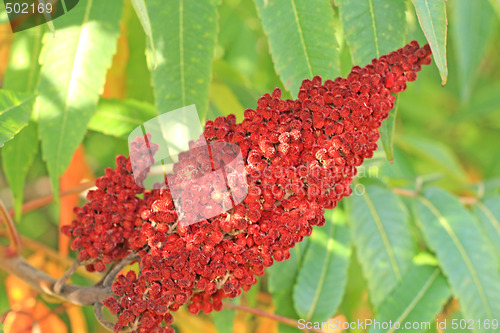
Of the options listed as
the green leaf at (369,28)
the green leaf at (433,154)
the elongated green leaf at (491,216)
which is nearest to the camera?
the green leaf at (369,28)

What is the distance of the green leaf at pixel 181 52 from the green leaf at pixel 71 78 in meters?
0.14

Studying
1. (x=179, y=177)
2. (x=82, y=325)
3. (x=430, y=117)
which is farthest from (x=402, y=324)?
(x=430, y=117)

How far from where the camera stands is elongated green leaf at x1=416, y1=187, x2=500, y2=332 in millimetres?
1457

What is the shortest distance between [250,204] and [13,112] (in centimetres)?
60

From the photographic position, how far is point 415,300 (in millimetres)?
1478

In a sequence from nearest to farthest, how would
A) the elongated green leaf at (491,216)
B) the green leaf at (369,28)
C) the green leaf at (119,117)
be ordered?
the green leaf at (369,28) → the green leaf at (119,117) → the elongated green leaf at (491,216)

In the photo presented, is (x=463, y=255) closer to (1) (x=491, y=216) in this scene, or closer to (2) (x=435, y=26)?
(1) (x=491, y=216)

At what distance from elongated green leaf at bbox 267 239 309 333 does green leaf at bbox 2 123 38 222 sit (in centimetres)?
76

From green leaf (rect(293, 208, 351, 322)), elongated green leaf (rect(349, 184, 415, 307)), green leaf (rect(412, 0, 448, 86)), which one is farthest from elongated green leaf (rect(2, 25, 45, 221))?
green leaf (rect(412, 0, 448, 86))

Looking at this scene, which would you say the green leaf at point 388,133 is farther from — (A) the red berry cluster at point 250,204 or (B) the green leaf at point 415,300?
(B) the green leaf at point 415,300

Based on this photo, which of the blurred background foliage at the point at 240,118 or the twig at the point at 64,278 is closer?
the twig at the point at 64,278

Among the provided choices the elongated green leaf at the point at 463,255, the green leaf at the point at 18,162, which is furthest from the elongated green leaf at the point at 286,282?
the green leaf at the point at 18,162

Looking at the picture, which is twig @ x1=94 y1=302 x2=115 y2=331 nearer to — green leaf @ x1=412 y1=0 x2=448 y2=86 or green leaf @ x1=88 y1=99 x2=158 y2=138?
green leaf @ x1=88 y1=99 x2=158 y2=138

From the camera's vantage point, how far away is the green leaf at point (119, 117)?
61.2 inches
